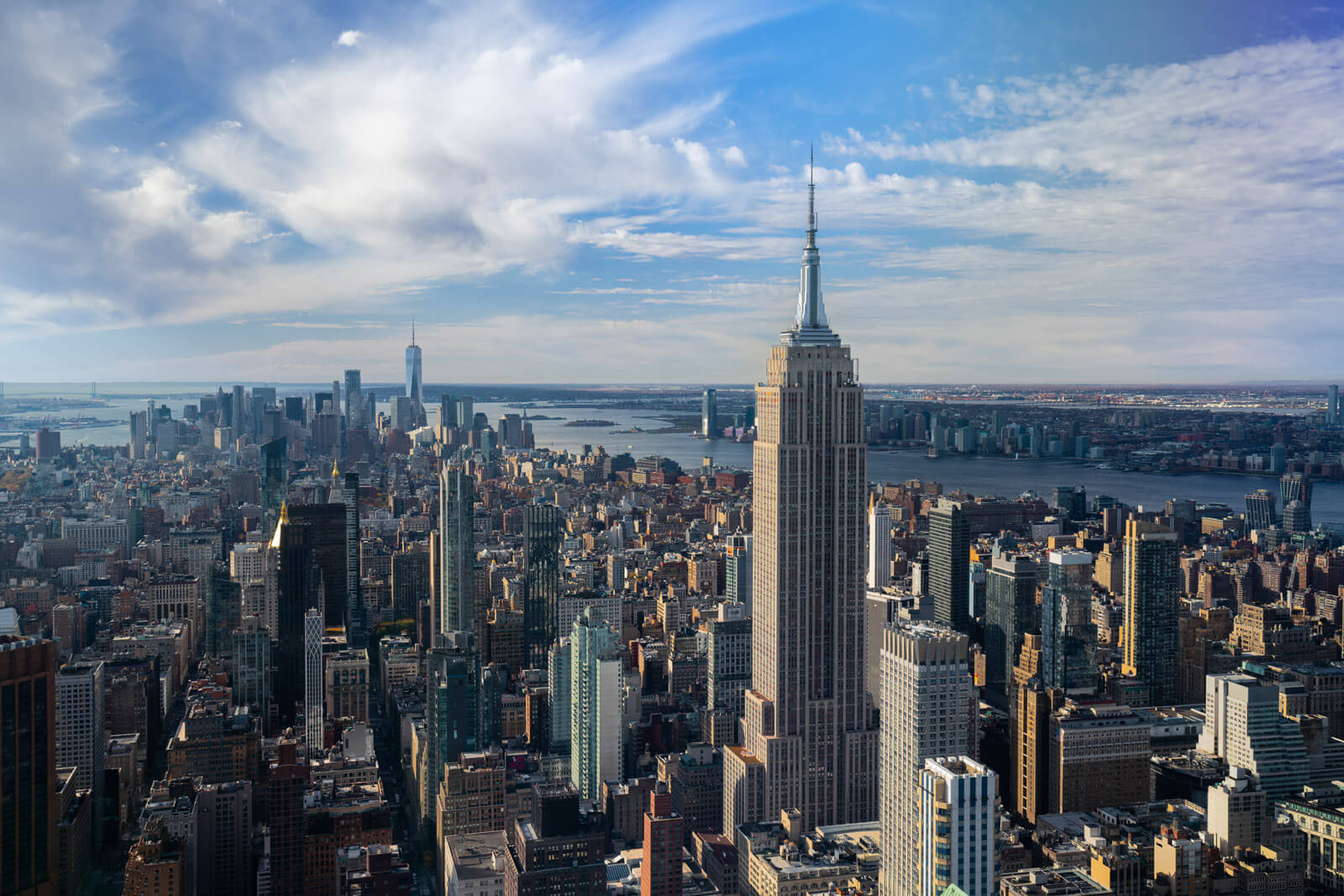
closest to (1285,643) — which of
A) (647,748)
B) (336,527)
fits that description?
(647,748)

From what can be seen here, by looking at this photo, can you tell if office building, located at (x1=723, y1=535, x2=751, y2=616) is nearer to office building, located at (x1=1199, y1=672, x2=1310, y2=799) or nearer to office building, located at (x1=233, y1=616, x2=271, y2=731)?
office building, located at (x1=1199, y1=672, x2=1310, y2=799)

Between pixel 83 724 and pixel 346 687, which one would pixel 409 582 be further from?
pixel 83 724

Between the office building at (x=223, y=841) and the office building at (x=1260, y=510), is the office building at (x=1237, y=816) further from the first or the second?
the office building at (x=1260, y=510)

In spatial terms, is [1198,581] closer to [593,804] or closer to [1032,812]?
[1032,812]

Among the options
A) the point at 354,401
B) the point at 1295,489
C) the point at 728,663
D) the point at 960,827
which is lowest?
the point at 728,663

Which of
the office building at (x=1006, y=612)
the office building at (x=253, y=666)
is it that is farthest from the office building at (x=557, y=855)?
the office building at (x=1006, y=612)

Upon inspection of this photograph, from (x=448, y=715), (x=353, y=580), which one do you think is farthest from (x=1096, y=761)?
(x=353, y=580)
